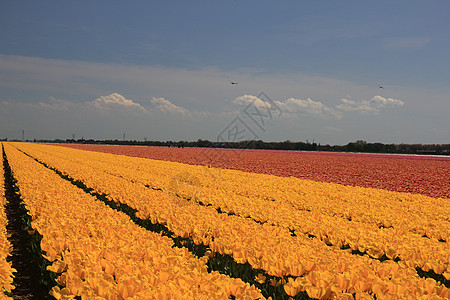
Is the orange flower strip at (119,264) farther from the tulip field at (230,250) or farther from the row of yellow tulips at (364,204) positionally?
the row of yellow tulips at (364,204)

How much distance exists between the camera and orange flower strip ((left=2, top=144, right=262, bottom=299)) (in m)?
3.49

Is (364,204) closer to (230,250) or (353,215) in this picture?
(353,215)

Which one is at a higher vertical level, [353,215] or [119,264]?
[119,264]

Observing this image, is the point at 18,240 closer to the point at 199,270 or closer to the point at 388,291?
the point at 199,270

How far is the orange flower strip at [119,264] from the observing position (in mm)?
3494

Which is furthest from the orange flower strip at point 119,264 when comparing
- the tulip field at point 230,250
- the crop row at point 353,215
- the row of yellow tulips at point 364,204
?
the row of yellow tulips at point 364,204

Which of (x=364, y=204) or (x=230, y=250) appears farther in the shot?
(x=364, y=204)

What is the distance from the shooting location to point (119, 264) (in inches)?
168

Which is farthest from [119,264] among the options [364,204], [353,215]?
[364,204]

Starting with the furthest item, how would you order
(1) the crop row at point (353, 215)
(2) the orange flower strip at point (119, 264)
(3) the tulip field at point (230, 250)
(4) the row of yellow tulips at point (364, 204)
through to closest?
(4) the row of yellow tulips at point (364, 204) → (1) the crop row at point (353, 215) → (3) the tulip field at point (230, 250) → (2) the orange flower strip at point (119, 264)

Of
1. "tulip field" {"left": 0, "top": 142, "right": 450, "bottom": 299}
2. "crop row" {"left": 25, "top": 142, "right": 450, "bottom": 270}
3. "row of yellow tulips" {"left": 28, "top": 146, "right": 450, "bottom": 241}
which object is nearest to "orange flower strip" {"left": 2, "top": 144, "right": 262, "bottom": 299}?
"tulip field" {"left": 0, "top": 142, "right": 450, "bottom": 299}

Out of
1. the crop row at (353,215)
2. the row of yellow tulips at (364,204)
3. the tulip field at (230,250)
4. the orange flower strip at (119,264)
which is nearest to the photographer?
the orange flower strip at (119,264)

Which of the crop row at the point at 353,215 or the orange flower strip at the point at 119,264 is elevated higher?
the orange flower strip at the point at 119,264

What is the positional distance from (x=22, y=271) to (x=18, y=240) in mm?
2333
